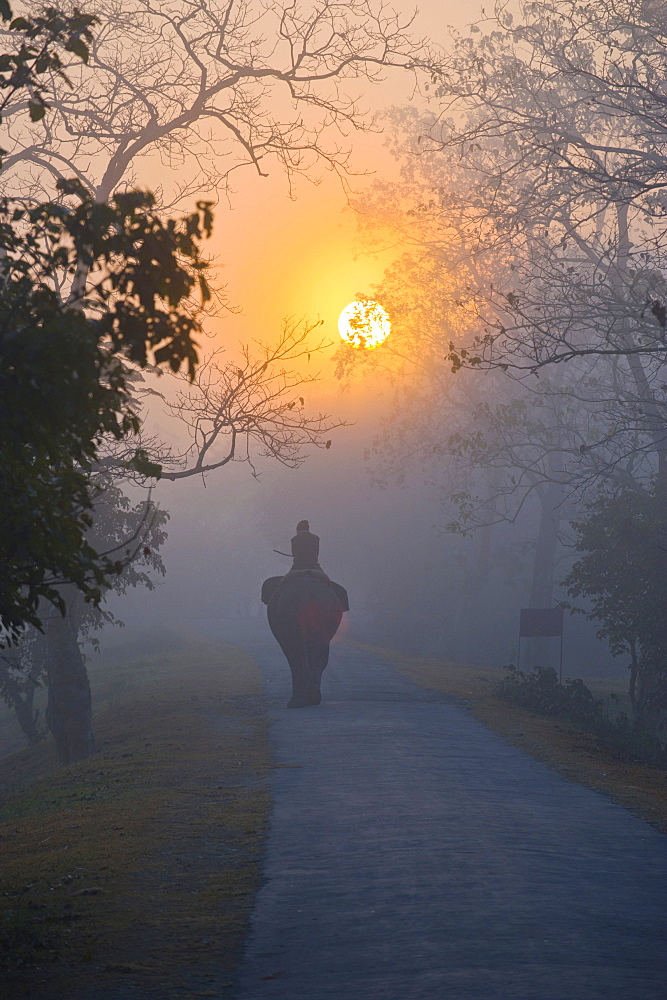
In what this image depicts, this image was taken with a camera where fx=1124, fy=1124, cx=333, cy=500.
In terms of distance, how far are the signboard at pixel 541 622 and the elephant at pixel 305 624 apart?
650 cm

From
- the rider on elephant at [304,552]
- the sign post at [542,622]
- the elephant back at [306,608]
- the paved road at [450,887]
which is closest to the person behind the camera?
the paved road at [450,887]

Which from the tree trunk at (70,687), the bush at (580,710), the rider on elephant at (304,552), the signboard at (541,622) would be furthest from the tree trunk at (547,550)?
the tree trunk at (70,687)

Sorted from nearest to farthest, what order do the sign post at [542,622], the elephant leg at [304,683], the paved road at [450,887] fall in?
the paved road at [450,887]
the elephant leg at [304,683]
the sign post at [542,622]

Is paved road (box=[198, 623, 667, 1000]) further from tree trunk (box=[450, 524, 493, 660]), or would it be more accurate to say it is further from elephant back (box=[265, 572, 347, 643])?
tree trunk (box=[450, 524, 493, 660])

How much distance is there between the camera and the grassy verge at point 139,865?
5523 millimetres

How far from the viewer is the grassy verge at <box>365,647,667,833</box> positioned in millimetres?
10734

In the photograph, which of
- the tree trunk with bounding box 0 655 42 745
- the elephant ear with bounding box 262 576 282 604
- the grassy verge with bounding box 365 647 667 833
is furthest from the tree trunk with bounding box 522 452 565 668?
the elephant ear with bounding box 262 576 282 604

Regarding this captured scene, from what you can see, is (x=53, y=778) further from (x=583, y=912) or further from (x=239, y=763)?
(x=583, y=912)

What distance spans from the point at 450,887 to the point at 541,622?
17.6 metres

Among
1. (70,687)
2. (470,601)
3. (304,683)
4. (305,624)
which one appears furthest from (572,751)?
(470,601)

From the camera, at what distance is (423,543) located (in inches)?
2040

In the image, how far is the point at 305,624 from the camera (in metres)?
18.3

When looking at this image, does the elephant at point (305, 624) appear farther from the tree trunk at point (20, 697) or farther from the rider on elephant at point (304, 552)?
the tree trunk at point (20, 697)

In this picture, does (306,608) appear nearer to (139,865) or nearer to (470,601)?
(139,865)
